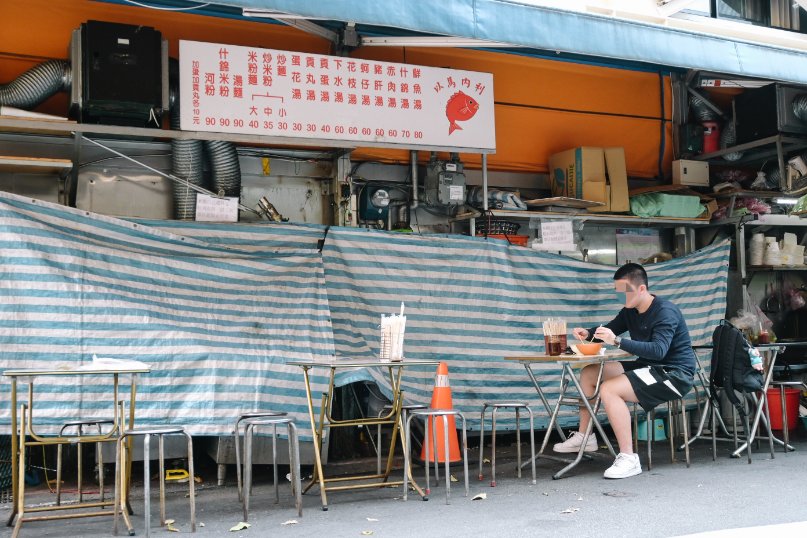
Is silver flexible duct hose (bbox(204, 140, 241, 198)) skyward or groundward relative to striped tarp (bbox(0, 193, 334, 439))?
skyward

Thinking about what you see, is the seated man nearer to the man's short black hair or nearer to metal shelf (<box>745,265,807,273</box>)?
the man's short black hair

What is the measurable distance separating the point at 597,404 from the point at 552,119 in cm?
352

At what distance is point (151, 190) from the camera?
25.3 feet

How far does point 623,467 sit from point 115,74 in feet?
16.8

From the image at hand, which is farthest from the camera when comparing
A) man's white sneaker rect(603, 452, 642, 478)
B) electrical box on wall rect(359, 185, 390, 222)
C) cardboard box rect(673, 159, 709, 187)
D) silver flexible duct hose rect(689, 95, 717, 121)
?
silver flexible duct hose rect(689, 95, 717, 121)

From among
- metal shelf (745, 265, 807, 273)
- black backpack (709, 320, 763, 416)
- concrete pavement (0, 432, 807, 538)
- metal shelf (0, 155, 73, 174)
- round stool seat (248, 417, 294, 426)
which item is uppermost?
metal shelf (0, 155, 73, 174)

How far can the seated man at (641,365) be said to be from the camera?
22.5 feet

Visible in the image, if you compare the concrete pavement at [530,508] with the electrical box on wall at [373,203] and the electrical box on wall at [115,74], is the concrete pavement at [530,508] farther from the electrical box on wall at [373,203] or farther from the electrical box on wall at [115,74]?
the electrical box on wall at [115,74]

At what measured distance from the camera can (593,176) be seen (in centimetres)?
912

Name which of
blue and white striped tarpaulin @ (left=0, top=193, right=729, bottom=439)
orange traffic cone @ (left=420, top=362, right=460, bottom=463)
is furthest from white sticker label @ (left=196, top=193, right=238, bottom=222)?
orange traffic cone @ (left=420, top=362, right=460, bottom=463)

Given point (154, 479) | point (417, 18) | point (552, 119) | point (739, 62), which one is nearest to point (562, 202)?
point (552, 119)

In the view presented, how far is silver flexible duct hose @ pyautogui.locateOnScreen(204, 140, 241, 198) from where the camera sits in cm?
757

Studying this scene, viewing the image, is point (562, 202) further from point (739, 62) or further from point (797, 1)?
point (797, 1)

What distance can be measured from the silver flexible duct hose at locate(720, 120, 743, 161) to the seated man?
11.8 feet
